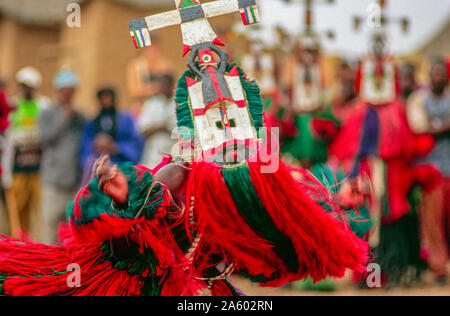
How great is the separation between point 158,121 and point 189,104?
12.2ft

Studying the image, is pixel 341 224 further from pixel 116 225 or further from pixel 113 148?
pixel 113 148

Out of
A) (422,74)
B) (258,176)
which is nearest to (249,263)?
(258,176)

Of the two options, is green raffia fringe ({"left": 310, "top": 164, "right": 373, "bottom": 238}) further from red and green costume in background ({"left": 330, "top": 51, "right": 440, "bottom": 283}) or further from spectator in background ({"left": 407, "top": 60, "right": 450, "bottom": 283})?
spectator in background ({"left": 407, "top": 60, "right": 450, "bottom": 283})

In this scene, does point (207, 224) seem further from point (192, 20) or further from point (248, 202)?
point (192, 20)

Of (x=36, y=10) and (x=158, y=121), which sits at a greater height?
(x=36, y=10)

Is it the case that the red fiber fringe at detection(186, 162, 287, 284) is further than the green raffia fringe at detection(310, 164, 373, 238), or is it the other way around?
the green raffia fringe at detection(310, 164, 373, 238)

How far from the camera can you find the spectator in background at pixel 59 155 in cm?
634

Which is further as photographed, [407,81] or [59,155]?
[407,81]

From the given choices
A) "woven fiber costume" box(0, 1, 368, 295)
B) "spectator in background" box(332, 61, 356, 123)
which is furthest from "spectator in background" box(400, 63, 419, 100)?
"woven fiber costume" box(0, 1, 368, 295)

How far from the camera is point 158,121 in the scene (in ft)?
20.3

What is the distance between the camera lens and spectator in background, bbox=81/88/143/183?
6117mm

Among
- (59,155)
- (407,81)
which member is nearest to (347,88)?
(407,81)

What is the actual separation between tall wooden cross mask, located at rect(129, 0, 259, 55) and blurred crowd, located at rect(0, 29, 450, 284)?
9.12ft
